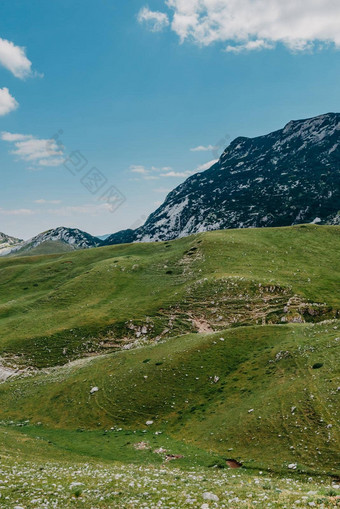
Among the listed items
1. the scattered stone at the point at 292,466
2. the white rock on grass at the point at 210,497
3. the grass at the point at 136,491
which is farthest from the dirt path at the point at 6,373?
the white rock on grass at the point at 210,497

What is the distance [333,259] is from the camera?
9181 cm

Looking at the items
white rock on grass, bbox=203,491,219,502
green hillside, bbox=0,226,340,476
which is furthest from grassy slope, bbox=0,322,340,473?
white rock on grass, bbox=203,491,219,502

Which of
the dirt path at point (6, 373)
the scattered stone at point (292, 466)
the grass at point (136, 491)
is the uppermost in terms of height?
the grass at point (136, 491)

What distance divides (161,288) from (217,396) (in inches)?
2107

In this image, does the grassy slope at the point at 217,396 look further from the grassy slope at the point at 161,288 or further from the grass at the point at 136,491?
the grassy slope at the point at 161,288

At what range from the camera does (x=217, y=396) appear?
3700 centimetres

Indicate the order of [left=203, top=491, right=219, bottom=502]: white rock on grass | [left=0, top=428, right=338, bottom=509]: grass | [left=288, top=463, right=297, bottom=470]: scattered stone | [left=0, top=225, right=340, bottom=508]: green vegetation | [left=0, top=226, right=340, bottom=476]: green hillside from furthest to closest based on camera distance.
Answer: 1. [left=0, top=226, right=340, bottom=476]: green hillside
2. [left=288, top=463, right=297, bottom=470]: scattered stone
3. [left=0, top=225, right=340, bottom=508]: green vegetation
4. [left=203, top=491, right=219, bottom=502]: white rock on grass
5. [left=0, top=428, right=338, bottom=509]: grass

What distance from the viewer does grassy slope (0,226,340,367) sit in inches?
2827

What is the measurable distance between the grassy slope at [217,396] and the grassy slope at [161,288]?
1667 centimetres

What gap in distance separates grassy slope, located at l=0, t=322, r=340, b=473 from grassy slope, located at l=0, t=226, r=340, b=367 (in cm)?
1667

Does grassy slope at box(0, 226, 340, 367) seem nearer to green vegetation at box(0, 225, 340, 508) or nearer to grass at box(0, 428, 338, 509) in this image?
green vegetation at box(0, 225, 340, 508)

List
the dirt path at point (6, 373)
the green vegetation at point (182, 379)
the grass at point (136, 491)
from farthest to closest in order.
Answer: the dirt path at point (6, 373) < the green vegetation at point (182, 379) < the grass at point (136, 491)

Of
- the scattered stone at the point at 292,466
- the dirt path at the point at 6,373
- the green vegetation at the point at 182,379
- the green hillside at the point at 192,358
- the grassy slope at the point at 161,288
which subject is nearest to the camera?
the green vegetation at the point at 182,379

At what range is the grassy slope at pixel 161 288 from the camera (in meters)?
71.8
